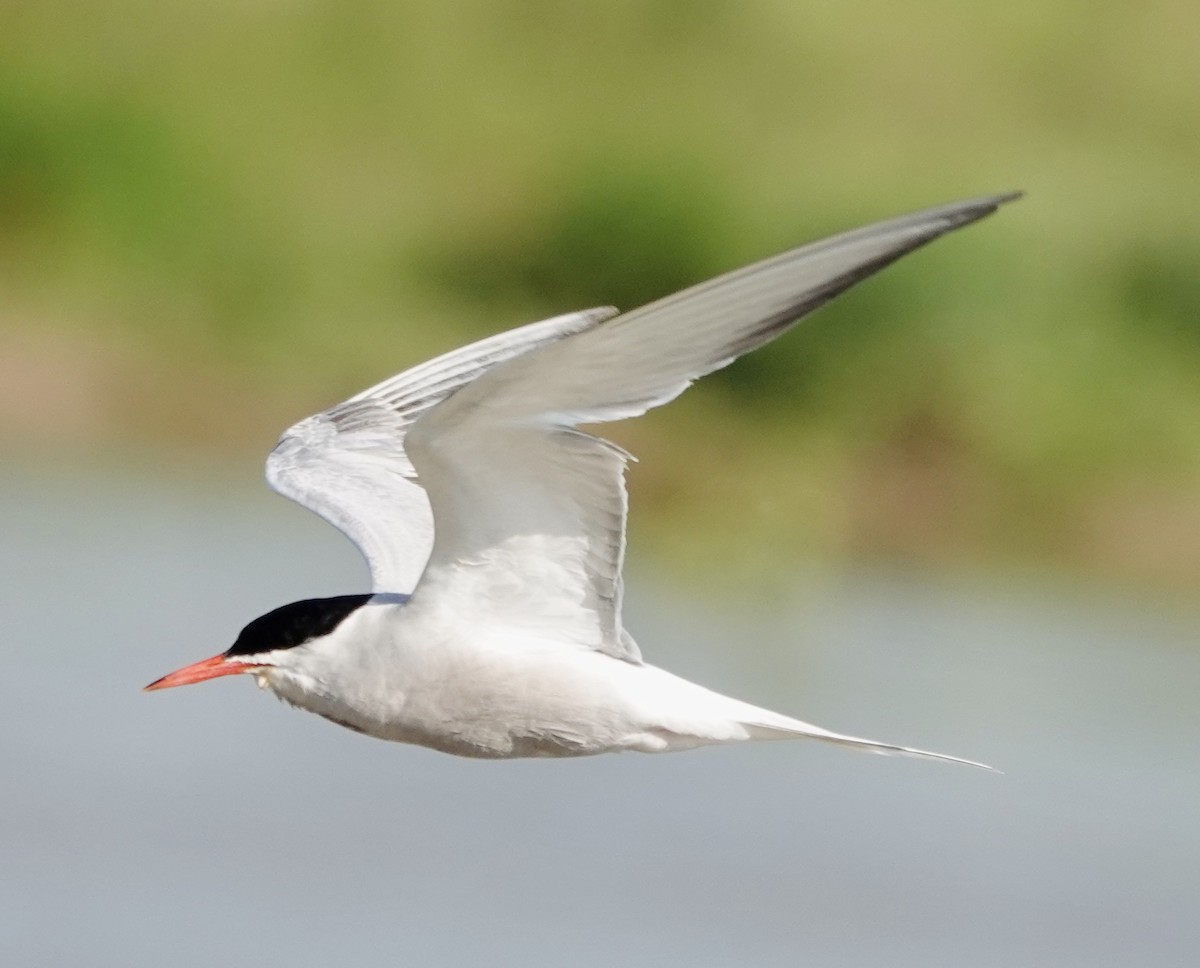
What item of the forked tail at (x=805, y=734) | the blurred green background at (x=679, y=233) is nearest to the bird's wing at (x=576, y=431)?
the forked tail at (x=805, y=734)

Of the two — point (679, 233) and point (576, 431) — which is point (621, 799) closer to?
point (679, 233)

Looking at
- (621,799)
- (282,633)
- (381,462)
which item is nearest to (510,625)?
(282,633)

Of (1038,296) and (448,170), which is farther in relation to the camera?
(448,170)

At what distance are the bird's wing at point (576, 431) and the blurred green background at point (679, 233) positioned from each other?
22.8 feet

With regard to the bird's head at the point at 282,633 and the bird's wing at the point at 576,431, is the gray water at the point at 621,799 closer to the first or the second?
the bird's head at the point at 282,633

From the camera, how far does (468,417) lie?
4781 millimetres

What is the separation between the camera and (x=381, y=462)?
610cm

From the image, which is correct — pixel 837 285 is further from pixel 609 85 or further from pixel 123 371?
pixel 609 85

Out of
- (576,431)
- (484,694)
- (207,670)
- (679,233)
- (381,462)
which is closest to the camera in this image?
(576,431)

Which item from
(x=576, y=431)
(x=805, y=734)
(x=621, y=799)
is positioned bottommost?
(x=621, y=799)

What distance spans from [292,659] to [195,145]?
341 inches

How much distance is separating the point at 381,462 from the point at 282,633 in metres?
1.01

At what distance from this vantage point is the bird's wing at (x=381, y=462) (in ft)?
19.0

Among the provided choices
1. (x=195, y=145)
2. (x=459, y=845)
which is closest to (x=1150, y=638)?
(x=459, y=845)
